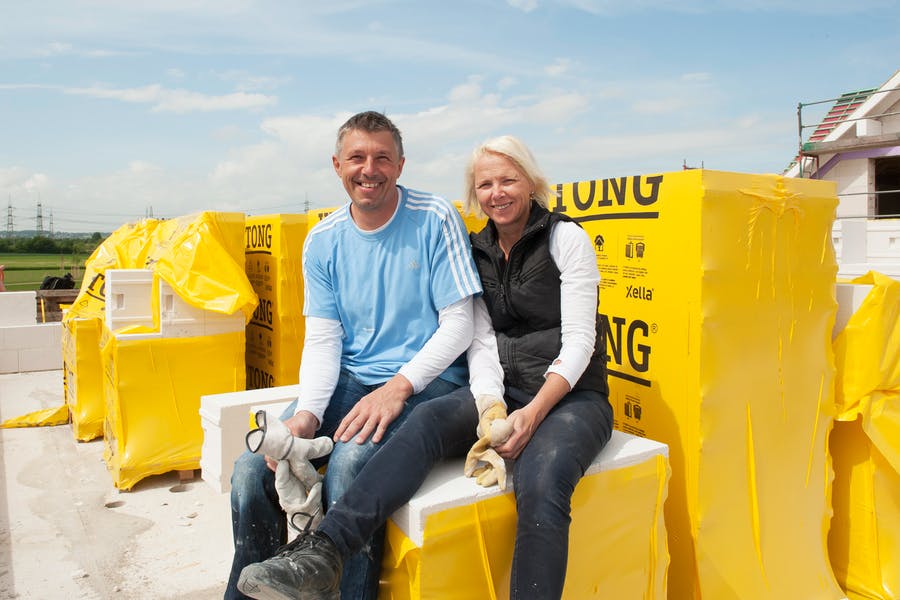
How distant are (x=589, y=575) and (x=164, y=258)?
3.40 metres

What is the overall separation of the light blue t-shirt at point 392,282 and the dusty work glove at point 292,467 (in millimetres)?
479

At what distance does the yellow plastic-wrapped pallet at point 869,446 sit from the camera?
2.74 meters

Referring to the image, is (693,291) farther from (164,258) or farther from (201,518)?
(164,258)

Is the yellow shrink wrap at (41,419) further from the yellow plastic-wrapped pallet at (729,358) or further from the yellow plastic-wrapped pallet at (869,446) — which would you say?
the yellow plastic-wrapped pallet at (869,446)

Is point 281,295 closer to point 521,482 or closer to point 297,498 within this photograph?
point 297,498

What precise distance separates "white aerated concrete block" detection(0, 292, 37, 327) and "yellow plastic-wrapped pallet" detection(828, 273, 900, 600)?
28.4ft

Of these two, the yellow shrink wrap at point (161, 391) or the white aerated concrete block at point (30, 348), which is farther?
the white aerated concrete block at point (30, 348)

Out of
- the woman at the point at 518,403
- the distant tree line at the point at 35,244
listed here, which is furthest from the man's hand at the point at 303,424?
the distant tree line at the point at 35,244

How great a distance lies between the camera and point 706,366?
2.30 m

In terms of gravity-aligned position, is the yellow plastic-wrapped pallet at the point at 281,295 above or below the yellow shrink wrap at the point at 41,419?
above

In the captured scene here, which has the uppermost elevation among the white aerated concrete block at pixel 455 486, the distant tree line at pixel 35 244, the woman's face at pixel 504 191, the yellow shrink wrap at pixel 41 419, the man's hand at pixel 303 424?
the distant tree line at pixel 35 244

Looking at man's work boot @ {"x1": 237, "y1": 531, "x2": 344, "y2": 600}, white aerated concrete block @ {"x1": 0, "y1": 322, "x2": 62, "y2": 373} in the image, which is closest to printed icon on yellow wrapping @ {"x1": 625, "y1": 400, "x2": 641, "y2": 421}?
man's work boot @ {"x1": 237, "y1": 531, "x2": 344, "y2": 600}

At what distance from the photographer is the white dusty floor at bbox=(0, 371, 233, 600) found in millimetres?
2949

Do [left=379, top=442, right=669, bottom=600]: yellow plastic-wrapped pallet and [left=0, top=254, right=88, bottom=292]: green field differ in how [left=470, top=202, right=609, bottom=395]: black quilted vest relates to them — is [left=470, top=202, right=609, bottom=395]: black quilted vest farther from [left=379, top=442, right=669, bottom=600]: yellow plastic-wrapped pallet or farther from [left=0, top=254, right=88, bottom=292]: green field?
[left=0, top=254, right=88, bottom=292]: green field
